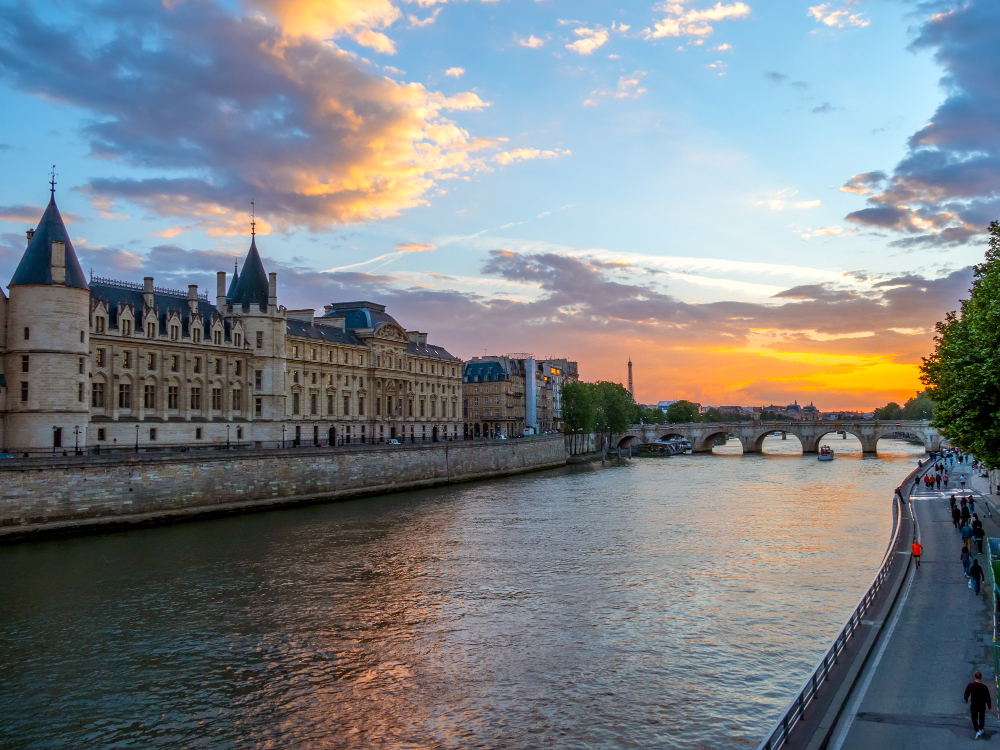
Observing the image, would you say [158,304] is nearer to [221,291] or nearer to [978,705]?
[221,291]

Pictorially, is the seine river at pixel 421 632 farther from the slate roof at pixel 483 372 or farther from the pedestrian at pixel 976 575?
the slate roof at pixel 483 372

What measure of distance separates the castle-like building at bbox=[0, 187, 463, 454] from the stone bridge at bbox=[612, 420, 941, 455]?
181 ft

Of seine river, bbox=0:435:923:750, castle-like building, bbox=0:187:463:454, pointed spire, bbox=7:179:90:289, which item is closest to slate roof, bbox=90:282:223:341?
castle-like building, bbox=0:187:463:454

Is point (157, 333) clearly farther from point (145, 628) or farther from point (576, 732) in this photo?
point (576, 732)

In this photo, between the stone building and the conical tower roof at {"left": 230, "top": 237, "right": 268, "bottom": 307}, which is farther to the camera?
the stone building

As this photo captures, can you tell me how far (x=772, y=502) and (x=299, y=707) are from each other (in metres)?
45.3

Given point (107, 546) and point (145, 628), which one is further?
point (107, 546)

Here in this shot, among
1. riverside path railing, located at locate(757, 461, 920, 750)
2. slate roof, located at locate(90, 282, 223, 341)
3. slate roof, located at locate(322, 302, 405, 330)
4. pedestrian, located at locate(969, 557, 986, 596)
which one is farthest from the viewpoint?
slate roof, located at locate(322, 302, 405, 330)

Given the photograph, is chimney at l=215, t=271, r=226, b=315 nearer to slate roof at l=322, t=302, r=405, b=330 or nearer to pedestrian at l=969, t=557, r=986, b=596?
slate roof at l=322, t=302, r=405, b=330

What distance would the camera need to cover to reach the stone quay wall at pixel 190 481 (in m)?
38.3

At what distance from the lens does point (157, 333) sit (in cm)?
5866

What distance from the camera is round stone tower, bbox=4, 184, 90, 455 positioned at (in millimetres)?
45688

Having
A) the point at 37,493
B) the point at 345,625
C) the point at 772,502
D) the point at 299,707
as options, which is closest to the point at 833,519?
the point at 772,502

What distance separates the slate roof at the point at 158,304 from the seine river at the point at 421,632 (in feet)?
67.6
